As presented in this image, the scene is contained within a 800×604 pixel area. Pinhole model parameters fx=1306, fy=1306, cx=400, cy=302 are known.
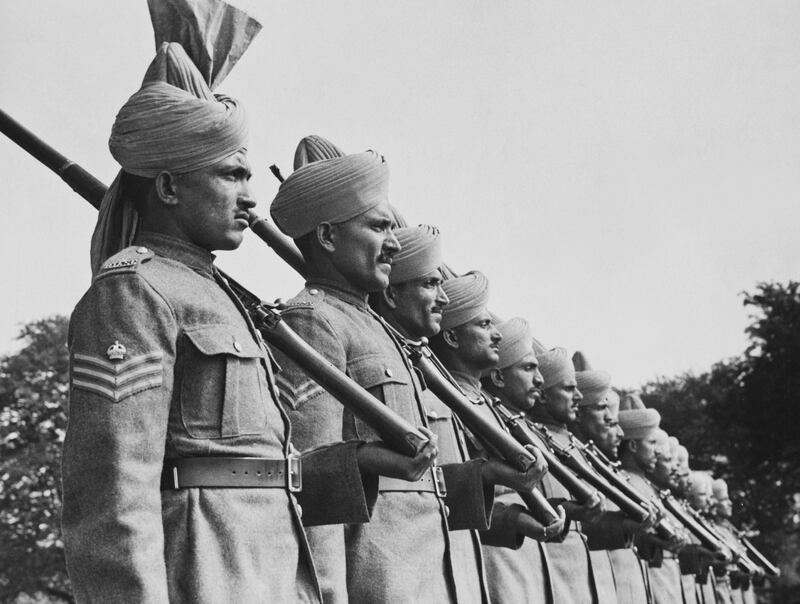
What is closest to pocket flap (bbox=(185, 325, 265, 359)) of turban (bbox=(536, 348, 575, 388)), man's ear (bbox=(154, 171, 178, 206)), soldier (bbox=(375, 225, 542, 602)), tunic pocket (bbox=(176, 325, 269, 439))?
tunic pocket (bbox=(176, 325, 269, 439))

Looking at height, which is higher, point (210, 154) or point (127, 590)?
point (210, 154)

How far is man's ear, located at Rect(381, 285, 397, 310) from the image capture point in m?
7.93

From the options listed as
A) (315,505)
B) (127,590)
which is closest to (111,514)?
(127,590)

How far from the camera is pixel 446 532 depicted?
6.30 meters

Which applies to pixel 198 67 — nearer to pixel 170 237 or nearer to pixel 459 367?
pixel 170 237

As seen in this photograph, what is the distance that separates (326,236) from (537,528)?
2421 mm

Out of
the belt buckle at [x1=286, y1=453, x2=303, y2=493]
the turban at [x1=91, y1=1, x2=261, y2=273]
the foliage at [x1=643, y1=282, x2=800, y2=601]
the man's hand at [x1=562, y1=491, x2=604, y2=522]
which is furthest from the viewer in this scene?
the foliage at [x1=643, y1=282, x2=800, y2=601]

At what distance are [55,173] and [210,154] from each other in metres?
1.05

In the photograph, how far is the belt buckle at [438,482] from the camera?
635 cm

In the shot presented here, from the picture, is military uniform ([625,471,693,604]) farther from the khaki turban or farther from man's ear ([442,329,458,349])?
the khaki turban

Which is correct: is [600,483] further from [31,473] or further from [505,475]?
[31,473]

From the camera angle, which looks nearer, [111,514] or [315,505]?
[111,514]

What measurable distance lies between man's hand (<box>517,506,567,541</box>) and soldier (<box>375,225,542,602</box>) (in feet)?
2.07

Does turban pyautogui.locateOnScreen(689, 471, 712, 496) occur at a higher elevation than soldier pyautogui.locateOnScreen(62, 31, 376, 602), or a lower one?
higher
